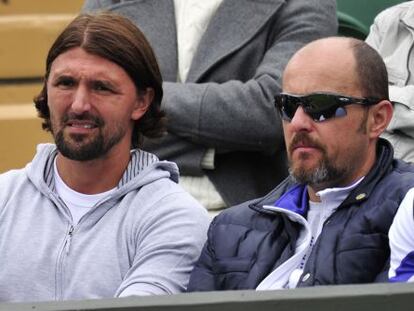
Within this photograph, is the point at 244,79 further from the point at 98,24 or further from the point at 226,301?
the point at 226,301

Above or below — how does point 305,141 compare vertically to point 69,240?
above

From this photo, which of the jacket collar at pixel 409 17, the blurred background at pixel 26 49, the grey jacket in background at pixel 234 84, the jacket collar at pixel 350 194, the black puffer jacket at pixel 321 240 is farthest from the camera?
the blurred background at pixel 26 49

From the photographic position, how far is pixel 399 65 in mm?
4105

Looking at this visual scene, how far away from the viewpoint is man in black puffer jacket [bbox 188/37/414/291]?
10.0 ft

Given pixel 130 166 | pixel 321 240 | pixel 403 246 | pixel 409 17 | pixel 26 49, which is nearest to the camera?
pixel 403 246

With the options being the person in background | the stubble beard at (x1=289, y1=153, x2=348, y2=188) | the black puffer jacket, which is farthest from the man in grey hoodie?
the person in background

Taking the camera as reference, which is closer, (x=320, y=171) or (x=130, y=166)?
(x=320, y=171)

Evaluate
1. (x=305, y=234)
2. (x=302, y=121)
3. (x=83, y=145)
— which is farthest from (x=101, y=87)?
(x=305, y=234)

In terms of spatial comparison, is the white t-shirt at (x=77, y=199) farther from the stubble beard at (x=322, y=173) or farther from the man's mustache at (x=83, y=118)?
the stubble beard at (x=322, y=173)

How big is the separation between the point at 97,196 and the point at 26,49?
→ 1863 mm

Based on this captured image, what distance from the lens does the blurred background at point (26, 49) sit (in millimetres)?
5117

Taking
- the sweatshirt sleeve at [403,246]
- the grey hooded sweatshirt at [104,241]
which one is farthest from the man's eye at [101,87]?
the sweatshirt sleeve at [403,246]

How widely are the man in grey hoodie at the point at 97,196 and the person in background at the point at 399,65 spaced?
2.61ft

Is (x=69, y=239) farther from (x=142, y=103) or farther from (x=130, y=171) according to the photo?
(x=142, y=103)
